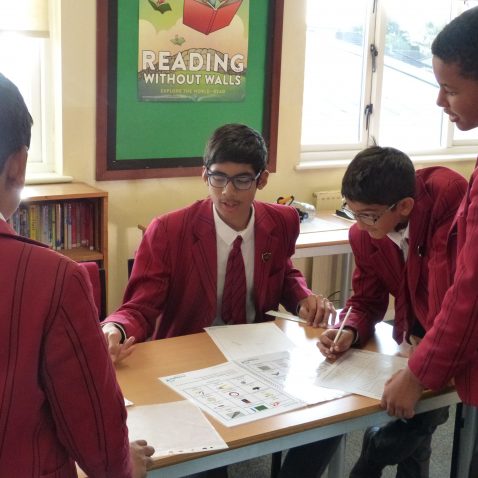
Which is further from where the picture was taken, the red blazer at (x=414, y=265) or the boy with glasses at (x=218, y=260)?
the boy with glasses at (x=218, y=260)

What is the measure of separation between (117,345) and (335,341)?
583 millimetres

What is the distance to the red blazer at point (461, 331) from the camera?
1.47 m

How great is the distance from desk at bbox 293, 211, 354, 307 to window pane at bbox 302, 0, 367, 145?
1.80 ft

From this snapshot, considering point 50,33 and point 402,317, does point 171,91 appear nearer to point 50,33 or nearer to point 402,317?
point 50,33

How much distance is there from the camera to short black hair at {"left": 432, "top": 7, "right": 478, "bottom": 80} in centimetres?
140

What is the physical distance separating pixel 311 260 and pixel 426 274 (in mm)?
2332

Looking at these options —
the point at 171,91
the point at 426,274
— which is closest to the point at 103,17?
the point at 171,91

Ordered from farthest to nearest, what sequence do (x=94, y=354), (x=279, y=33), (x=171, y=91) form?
(x=279, y=33) < (x=171, y=91) < (x=94, y=354)

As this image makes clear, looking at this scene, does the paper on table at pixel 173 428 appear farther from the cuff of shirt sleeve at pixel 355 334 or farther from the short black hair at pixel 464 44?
the short black hair at pixel 464 44

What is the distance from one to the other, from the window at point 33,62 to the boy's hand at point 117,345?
1.65 m

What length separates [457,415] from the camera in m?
1.98

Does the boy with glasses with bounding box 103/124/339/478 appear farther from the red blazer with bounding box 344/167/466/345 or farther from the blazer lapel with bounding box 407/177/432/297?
the blazer lapel with bounding box 407/177/432/297

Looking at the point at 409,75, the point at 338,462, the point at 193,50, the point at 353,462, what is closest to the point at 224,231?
the point at 338,462

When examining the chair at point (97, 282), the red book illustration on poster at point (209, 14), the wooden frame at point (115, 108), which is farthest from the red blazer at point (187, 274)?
the red book illustration on poster at point (209, 14)
